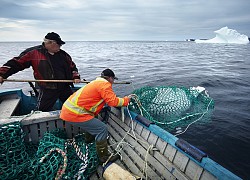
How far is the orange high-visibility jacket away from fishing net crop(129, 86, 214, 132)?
2.26m

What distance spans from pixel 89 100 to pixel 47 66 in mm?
1890

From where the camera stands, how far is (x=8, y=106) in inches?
201

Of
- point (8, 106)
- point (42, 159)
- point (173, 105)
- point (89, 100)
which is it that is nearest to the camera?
point (42, 159)

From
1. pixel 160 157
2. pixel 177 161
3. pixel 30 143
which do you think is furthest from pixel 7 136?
pixel 177 161

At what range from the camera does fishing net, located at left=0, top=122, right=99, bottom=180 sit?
10.5ft

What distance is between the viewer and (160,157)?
3.38 metres

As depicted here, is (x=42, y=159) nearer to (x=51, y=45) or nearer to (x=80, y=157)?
(x=80, y=157)

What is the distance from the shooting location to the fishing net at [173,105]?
607 cm

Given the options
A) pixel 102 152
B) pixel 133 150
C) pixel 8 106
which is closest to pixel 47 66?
pixel 8 106

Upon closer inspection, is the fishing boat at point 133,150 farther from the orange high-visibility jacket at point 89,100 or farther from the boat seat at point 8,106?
the orange high-visibility jacket at point 89,100

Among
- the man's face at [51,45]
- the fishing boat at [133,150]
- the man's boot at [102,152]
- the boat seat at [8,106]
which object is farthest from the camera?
the boat seat at [8,106]

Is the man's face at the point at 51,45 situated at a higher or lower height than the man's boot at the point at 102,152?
higher

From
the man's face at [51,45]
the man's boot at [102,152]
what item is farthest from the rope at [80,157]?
the man's face at [51,45]

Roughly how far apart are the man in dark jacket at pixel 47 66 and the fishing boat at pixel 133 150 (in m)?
0.68
